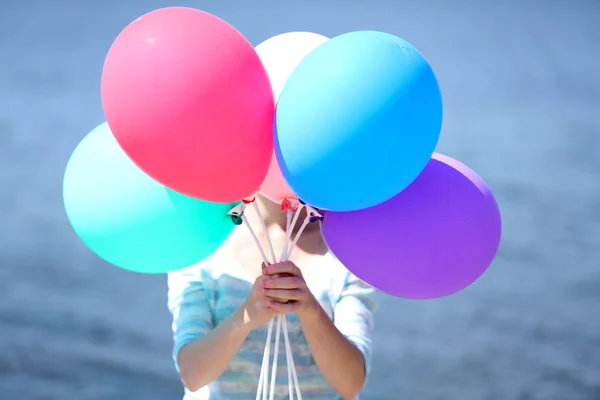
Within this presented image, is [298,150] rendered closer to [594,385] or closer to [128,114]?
[128,114]

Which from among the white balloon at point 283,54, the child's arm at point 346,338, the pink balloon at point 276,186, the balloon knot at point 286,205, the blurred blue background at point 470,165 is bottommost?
the child's arm at point 346,338

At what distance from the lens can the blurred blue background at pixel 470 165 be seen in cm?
277

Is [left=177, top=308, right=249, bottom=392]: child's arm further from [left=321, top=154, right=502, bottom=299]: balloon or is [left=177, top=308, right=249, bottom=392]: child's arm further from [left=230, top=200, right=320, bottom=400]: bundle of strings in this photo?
[left=321, top=154, right=502, bottom=299]: balloon

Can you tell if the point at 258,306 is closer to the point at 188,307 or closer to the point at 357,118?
the point at 188,307

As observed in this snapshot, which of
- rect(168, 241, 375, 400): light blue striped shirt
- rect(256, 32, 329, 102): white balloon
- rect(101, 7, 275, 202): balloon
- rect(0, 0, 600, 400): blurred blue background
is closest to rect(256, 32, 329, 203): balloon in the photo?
rect(256, 32, 329, 102): white balloon

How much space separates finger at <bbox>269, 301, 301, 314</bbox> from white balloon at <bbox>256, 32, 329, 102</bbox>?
30cm

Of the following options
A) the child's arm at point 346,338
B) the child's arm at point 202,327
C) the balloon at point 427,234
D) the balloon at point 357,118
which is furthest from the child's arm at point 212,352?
the balloon at point 357,118

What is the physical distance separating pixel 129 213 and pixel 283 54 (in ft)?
1.06

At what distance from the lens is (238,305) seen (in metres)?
1.41

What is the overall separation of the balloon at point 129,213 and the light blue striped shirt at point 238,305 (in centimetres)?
23

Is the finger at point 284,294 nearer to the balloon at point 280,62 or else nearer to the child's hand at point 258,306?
the child's hand at point 258,306

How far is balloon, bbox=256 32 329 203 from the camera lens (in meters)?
1.17

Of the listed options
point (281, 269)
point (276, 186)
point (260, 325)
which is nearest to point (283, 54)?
point (276, 186)

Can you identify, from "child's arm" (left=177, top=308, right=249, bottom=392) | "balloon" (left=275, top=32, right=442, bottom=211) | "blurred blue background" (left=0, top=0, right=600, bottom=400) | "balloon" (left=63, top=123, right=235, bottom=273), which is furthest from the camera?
"blurred blue background" (left=0, top=0, right=600, bottom=400)
